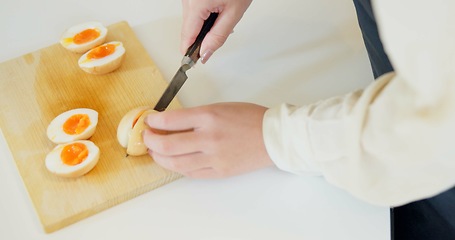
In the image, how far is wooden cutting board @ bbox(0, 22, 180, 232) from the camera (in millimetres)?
921

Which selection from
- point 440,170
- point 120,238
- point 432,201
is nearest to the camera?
point 440,170

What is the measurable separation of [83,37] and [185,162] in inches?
18.4

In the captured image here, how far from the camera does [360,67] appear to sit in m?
1.17

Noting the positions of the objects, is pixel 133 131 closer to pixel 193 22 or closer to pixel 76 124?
pixel 76 124

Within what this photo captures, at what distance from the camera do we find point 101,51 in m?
1.15

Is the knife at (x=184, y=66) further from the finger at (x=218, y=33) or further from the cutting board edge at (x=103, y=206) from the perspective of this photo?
the cutting board edge at (x=103, y=206)

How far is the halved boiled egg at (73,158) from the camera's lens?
933mm

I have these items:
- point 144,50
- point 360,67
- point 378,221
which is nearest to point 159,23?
point 144,50

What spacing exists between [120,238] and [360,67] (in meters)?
0.67

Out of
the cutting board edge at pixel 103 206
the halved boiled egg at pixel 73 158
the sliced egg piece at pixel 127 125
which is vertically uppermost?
the sliced egg piece at pixel 127 125

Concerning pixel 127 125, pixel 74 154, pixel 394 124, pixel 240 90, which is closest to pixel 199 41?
pixel 240 90

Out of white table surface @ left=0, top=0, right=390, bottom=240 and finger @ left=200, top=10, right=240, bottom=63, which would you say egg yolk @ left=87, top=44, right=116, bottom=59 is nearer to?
white table surface @ left=0, top=0, right=390, bottom=240

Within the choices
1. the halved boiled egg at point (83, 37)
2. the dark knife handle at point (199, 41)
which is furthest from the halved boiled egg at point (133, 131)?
the halved boiled egg at point (83, 37)

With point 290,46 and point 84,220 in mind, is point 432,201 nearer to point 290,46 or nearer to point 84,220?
point 290,46
